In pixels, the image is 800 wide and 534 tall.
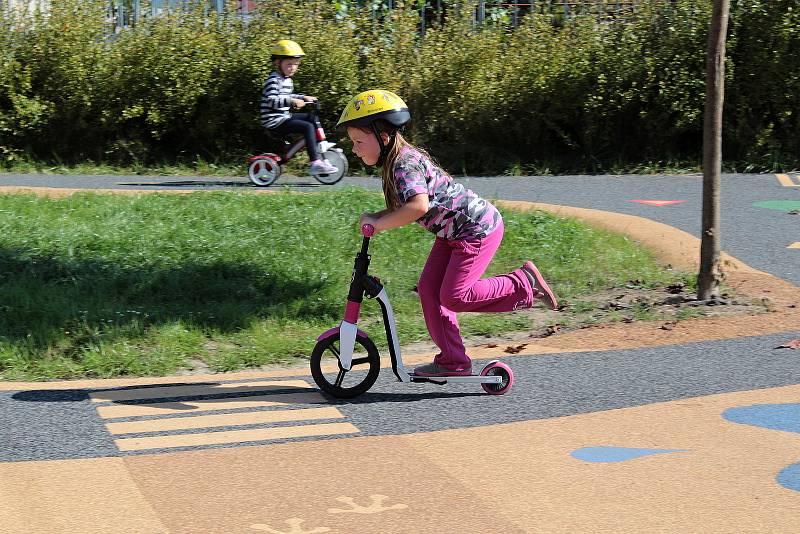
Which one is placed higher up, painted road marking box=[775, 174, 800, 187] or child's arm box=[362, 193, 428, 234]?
child's arm box=[362, 193, 428, 234]

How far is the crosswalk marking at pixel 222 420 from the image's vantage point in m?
5.24

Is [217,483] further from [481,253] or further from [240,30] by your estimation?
[240,30]

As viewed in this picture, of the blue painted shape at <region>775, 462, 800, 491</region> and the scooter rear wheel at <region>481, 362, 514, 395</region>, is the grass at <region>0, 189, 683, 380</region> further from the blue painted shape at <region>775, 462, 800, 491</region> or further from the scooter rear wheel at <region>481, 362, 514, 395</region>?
the blue painted shape at <region>775, 462, 800, 491</region>

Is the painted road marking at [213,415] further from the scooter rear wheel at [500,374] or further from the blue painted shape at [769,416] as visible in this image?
the blue painted shape at [769,416]

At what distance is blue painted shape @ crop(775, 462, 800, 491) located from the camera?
4.45m

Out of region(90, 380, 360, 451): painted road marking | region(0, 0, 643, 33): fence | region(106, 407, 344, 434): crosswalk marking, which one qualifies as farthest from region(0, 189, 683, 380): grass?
region(0, 0, 643, 33): fence

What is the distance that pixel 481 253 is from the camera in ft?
18.8

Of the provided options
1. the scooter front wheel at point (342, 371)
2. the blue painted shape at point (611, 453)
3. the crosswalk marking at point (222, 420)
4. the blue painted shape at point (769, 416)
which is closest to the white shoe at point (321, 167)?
the scooter front wheel at point (342, 371)

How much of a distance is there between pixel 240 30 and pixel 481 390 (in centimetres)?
1143

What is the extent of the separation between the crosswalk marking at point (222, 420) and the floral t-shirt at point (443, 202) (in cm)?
113

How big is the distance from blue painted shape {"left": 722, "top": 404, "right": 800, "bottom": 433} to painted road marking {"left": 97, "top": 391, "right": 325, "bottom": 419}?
215cm

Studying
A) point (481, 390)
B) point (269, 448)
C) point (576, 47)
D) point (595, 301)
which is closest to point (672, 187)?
point (576, 47)

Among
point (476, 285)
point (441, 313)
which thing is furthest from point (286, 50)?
point (476, 285)

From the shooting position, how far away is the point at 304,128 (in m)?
13.4
